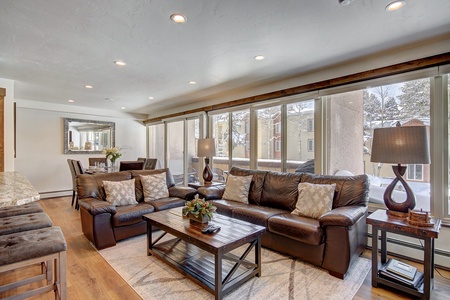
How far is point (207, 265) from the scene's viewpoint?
2.47 meters

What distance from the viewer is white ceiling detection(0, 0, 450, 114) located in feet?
6.68

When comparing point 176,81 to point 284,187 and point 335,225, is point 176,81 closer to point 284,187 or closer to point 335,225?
point 284,187

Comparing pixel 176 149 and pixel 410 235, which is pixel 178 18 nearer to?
pixel 410 235

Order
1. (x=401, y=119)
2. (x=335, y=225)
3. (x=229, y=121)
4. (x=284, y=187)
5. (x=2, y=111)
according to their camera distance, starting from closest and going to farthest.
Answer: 1. (x=335, y=225)
2. (x=401, y=119)
3. (x=284, y=187)
4. (x=2, y=111)
5. (x=229, y=121)

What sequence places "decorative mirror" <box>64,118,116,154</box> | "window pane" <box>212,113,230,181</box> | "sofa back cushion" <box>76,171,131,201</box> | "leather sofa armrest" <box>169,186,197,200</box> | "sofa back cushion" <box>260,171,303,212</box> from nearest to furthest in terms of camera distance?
"sofa back cushion" <box>260,171,303,212</box> < "sofa back cushion" <box>76,171,131,201</box> < "leather sofa armrest" <box>169,186,197,200</box> < "window pane" <box>212,113,230,181</box> < "decorative mirror" <box>64,118,116,154</box>

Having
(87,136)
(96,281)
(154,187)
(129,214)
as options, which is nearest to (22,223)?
(96,281)

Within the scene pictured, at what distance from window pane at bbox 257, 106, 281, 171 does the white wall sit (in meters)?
5.28

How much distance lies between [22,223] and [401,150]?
3.58 meters

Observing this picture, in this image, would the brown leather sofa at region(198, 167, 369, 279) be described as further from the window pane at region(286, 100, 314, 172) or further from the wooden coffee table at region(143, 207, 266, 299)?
the window pane at region(286, 100, 314, 172)

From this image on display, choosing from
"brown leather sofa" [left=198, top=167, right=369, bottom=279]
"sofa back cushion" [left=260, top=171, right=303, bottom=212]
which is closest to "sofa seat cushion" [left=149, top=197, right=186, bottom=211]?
"brown leather sofa" [left=198, top=167, right=369, bottom=279]

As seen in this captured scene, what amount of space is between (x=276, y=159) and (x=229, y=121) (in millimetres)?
1549

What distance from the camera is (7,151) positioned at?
12.8ft

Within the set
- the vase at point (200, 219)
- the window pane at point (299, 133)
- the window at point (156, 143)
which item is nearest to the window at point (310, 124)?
the window pane at point (299, 133)

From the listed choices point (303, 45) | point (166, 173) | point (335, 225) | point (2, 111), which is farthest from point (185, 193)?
point (2, 111)
